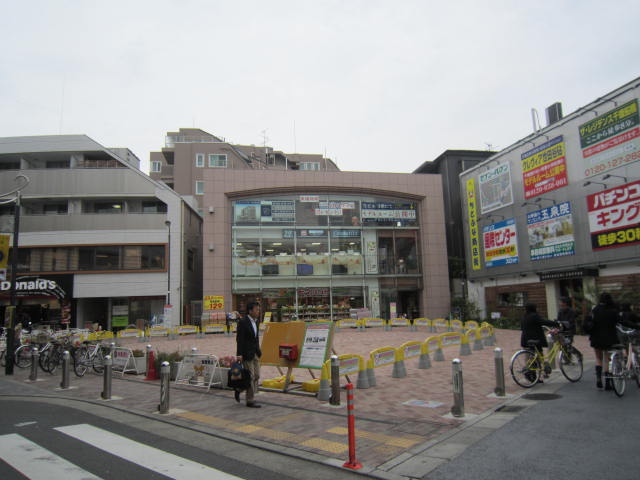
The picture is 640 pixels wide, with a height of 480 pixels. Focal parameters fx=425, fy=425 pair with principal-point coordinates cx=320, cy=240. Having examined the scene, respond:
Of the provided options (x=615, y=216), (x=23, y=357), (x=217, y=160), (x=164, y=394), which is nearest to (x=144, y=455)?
(x=164, y=394)

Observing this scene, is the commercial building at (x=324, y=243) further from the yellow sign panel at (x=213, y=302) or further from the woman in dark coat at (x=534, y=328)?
the woman in dark coat at (x=534, y=328)

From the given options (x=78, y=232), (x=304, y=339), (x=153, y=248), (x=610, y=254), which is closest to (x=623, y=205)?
(x=610, y=254)

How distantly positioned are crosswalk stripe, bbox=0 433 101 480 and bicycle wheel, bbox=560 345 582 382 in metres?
9.03

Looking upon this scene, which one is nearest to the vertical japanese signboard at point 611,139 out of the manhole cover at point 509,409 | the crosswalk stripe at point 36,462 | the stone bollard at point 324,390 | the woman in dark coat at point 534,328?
the woman in dark coat at point 534,328

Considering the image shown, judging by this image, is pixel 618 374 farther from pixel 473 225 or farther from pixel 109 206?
pixel 109 206

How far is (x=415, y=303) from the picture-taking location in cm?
3397

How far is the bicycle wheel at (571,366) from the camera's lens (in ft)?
30.4

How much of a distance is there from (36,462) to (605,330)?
9485 millimetres

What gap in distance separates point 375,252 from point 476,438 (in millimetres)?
27330

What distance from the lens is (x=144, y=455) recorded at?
5559 mm

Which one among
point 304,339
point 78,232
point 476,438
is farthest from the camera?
point 78,232

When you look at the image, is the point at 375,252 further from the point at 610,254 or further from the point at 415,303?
the point at 610,254

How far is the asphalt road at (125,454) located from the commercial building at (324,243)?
913 inches

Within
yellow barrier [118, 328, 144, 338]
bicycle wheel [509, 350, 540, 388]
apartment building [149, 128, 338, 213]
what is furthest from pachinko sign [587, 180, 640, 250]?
apartment building [149, 128, 338, 213]
